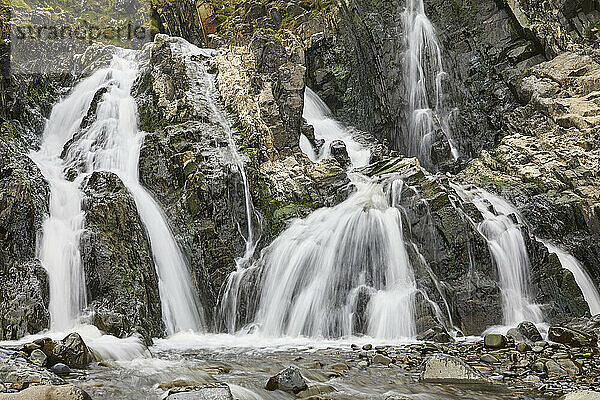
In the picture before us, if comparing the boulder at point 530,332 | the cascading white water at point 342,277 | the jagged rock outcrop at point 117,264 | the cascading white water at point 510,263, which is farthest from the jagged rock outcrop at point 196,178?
the boulder at point 530,332

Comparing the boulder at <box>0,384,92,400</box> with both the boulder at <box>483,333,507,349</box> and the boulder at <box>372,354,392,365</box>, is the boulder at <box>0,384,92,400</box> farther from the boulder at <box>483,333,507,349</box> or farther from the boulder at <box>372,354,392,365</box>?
the boulder at <box>483,333,507,349</box>

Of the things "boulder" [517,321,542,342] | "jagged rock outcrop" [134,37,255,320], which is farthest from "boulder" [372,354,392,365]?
"jagged rock outcrop" [134,37,255,320]

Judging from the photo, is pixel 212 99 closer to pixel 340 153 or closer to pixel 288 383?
pixel 340 153

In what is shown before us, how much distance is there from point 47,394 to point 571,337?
27.5 feet

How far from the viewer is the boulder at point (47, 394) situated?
4.26 metres

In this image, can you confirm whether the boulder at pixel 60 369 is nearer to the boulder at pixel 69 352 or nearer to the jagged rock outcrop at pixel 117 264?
the boulder at pixel 69 352

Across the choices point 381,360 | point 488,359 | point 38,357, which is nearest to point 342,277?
point 381,360

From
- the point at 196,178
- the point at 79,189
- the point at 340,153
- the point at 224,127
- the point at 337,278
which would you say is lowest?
the point at 337,278

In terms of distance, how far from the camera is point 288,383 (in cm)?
604

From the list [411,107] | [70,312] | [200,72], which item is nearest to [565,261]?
[411,107]

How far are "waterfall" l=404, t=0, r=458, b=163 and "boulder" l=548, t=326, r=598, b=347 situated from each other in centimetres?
1159

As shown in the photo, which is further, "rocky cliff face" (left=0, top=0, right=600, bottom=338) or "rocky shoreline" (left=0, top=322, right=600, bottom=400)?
"rocky cliff face" (left=0, top=0, right=600, bottom=338)

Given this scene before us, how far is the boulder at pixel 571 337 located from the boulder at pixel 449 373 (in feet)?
9.70

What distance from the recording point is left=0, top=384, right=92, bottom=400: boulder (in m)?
4.26
